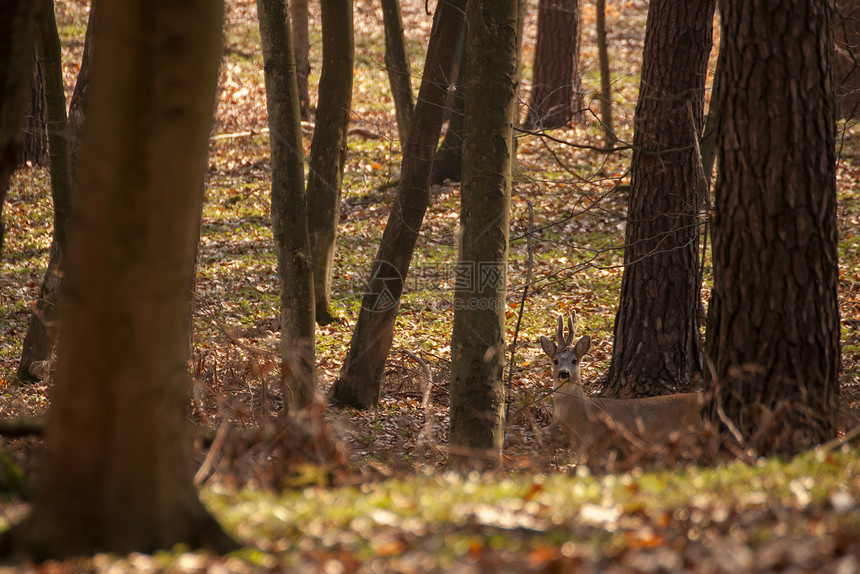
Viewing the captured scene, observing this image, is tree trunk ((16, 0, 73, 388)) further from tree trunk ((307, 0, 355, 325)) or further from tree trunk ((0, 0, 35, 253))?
tree trunk ((0, 0, 35, 253))

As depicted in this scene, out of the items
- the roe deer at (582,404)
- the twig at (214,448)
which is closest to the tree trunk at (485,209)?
the roe deer at (582,404)

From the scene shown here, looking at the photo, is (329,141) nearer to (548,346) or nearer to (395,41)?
(395,41)

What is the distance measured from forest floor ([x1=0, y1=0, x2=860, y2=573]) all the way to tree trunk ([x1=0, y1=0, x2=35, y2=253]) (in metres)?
1.74

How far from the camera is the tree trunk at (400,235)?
9609 mm

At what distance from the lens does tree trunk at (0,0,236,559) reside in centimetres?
311

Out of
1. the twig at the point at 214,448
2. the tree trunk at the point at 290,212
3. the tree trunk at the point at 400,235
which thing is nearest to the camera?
the twig at the point at 214,448

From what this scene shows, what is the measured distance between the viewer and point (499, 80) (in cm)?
650

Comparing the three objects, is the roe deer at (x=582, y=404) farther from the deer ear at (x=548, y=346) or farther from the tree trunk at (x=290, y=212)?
the tree trunk at (x=290, y=212)

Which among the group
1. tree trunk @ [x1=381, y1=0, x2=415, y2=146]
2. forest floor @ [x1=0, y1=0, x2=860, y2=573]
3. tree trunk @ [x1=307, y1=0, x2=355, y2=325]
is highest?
tree trunk @ [x1=381, y1=0, x2=415, y2=146]

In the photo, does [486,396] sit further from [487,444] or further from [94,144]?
[94,144]

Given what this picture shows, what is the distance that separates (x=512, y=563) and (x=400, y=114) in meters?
13.5

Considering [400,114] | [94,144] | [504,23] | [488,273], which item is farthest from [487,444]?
[400,114]

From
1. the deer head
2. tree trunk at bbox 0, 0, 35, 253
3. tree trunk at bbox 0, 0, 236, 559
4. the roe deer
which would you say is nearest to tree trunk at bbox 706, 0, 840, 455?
the roe deer

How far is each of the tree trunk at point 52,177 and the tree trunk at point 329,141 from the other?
3.06 m
